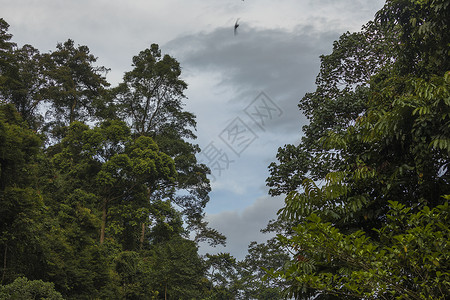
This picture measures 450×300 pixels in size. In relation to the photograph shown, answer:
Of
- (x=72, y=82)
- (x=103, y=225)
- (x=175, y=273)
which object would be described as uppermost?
(x=72, y=82)

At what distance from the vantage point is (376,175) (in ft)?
17.6

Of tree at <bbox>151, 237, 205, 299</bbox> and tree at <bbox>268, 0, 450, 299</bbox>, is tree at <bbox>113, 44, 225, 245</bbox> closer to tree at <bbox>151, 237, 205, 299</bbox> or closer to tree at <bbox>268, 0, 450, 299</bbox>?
tree at <bbox>151, 237, 205, 299</bbox>

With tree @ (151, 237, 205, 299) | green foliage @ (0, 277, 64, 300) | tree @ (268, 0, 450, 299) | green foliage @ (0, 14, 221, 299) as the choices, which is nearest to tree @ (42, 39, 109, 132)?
green foliage @ (0, 14, 221, 299)

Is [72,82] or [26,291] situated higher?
[72,82]

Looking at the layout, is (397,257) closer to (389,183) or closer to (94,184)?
(389,183)

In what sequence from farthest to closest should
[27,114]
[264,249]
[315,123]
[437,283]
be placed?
[264,249], [27,114], [315,123], [437,283]

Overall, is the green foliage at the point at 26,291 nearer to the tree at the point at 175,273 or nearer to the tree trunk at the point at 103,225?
the tree trunk at the point at 103,225

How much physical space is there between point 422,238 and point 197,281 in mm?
13619

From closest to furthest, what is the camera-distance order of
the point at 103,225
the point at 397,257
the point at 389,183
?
the point at 397,257, the point at 389,183, the point at 103,225

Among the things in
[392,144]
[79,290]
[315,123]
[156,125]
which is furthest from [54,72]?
[392,144]

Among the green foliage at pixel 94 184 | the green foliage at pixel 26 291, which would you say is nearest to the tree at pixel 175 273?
the green foliage at pixel 94 184

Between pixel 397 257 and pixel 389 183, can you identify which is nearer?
pixel 397 257

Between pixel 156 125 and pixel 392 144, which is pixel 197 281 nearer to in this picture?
pixel 156 125

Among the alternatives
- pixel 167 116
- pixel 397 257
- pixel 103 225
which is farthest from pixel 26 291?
pixel 167 116
